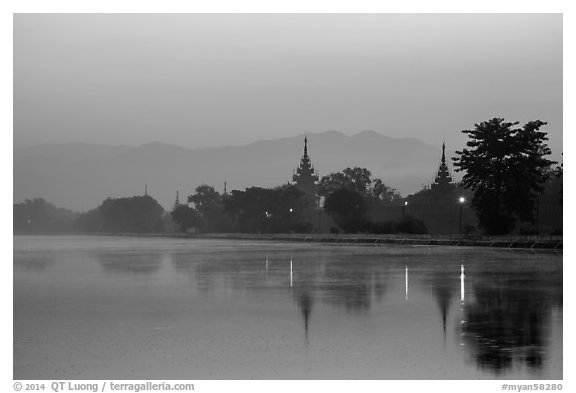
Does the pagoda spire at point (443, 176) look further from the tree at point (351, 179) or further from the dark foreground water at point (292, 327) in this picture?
the dark foreground water at point (292, 327)

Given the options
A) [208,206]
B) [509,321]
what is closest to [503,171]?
[509,321]

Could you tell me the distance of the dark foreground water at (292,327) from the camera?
12.8 m

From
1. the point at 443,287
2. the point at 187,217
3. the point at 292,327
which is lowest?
the point at 292,327

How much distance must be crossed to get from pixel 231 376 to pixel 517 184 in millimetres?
62630

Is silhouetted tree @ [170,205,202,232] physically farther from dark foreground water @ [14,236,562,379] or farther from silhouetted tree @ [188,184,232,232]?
dark foreground water @ [14,236,562,379]

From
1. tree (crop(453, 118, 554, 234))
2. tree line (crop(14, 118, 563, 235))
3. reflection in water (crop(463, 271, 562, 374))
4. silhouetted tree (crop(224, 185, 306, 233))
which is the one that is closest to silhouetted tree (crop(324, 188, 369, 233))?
tree line (crop(14, 118, 563, 235))

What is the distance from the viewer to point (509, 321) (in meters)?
17.8

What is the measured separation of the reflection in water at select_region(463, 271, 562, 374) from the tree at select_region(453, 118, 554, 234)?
1727 inches

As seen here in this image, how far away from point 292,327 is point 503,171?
191 feet

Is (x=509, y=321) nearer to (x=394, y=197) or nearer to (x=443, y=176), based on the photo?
(x=443, y=176)

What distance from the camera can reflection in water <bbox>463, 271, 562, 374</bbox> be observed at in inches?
529

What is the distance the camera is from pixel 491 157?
73.0 m
